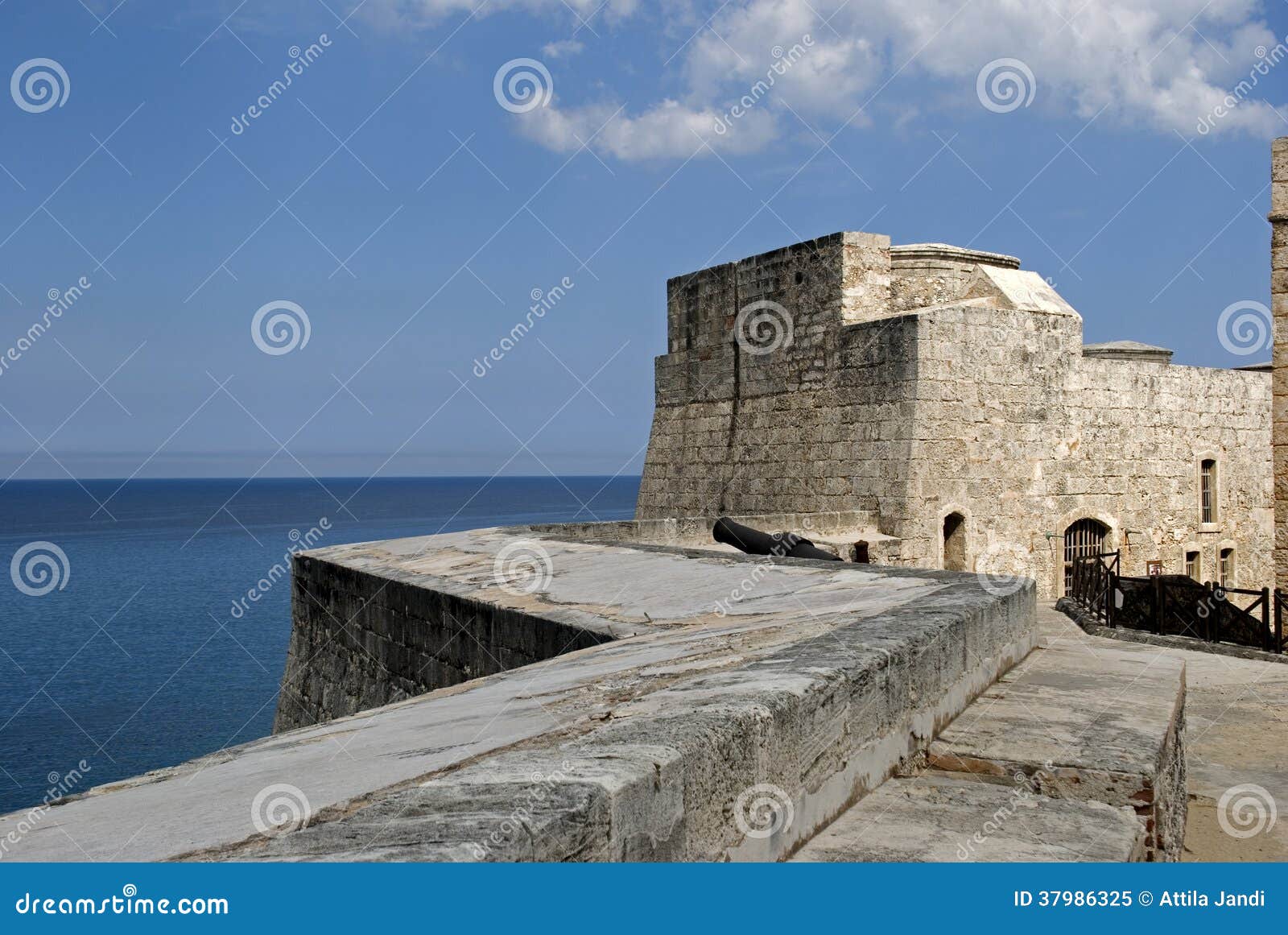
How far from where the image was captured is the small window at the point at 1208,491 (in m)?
16.3

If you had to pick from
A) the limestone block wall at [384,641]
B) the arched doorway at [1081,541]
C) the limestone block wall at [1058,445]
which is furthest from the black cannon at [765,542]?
the arched doorway at [1081,541]

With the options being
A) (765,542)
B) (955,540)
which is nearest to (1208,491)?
(955,540)

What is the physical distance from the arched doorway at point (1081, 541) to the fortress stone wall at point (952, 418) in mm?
123

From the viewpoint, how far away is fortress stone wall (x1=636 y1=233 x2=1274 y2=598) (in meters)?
13.3

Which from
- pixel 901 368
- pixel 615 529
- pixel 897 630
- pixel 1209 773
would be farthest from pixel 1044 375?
pixel 897 630

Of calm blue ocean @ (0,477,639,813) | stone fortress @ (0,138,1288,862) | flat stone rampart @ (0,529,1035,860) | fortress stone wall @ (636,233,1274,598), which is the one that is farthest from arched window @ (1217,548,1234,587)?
calm blue ocean @ (0,477,639,813)

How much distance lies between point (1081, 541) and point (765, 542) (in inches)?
251

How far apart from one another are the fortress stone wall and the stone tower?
11.0ft

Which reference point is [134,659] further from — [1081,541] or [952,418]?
[1081,541]

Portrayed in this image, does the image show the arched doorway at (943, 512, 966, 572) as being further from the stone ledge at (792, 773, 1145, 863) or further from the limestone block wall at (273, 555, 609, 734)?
the stone ledge at (792, 773, 1145, 863)

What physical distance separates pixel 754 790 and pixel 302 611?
8514 mm

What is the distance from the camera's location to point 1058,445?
561 inches

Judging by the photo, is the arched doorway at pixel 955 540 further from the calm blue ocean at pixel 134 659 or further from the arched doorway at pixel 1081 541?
the calm blue ocean at pixel 134 659

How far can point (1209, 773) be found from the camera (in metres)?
5.88
